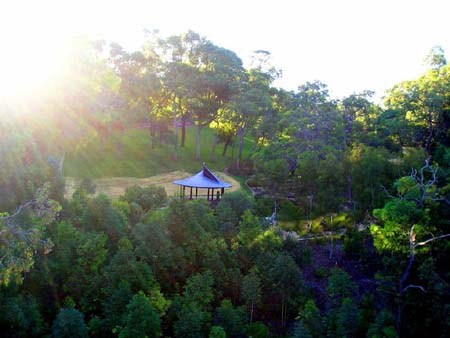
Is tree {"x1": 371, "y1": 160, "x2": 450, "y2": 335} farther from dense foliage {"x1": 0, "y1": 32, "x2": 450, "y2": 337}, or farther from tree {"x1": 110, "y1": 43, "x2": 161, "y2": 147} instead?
tree {"x1": 110, "y1": 43, "x2": 161, "y2": 147}

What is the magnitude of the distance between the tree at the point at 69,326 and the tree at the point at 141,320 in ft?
2.48

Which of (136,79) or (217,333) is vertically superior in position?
(136,79)

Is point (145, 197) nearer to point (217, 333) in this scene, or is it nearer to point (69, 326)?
point (69, 326)

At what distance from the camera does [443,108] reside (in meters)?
20.2

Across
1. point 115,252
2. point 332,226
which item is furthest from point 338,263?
point 115,252

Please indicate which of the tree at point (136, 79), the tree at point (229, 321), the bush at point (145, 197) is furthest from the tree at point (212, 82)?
the tree at point (229, 321)

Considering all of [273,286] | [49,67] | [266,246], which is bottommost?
[273,286]

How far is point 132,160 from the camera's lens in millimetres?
28594

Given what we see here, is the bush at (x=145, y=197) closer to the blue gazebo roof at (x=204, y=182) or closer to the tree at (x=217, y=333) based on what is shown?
the blue gazebo roof at (x=204, y=182)

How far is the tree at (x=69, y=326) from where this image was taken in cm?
827

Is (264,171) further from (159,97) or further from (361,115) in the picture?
(159,97)

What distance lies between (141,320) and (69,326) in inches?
51.3

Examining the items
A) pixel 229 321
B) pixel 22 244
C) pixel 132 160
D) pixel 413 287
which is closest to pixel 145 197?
pixel 229 321

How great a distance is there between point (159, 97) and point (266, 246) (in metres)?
20.3
